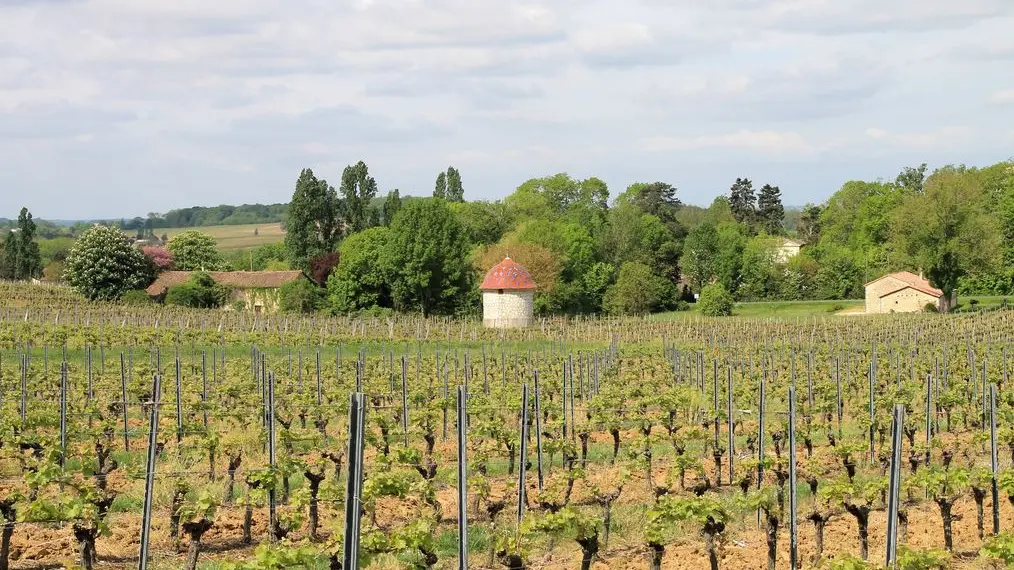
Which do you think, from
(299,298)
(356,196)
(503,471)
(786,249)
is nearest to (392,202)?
(356,196)

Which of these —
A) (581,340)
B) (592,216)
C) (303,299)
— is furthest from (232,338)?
(592,216)

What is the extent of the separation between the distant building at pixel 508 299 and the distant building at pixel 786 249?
36618 mm

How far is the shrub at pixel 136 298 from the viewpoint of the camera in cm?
6322

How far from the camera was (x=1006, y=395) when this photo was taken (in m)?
22.5

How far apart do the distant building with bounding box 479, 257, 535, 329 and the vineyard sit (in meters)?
19.2

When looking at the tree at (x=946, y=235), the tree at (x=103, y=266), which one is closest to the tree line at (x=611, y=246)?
the tree at (x=946, y=235)

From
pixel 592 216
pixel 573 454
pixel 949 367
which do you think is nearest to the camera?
pixel 573 454

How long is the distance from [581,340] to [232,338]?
13.8 metres

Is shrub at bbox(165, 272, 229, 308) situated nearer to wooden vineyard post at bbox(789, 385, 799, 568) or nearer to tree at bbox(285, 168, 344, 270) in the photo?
tree at bbox(285, 168, 344, 270)

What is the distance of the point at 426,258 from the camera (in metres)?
63.3

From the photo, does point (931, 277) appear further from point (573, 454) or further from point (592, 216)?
point (573, 454)

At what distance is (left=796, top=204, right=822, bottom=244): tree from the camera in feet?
369

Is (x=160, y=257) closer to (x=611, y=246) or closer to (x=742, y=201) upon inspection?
(x=611, y=246)

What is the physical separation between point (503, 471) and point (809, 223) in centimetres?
10001
